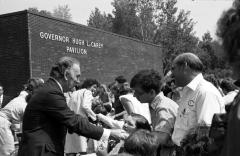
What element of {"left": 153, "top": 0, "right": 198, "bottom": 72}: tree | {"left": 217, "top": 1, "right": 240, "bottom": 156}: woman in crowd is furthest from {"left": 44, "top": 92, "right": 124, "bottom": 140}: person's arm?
{"left": 153, "top": 0, "right": 198, "bottom": 72}: tree

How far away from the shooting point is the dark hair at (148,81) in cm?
364

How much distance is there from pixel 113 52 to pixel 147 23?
2910 cm

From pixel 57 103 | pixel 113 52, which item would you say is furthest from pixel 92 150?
pixel 113 52

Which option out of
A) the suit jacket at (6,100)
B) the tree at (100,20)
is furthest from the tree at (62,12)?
the suit jacket at (6,100)

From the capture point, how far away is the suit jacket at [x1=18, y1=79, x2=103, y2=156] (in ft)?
11.9

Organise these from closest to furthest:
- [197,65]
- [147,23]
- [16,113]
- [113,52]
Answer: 1. [197,65]
2. [16,113]
3. [113,52]
4. [147,23]

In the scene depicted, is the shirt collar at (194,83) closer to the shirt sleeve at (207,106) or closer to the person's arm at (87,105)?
the shirt sleeve at (207,106)

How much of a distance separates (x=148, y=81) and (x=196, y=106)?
0.67 metres

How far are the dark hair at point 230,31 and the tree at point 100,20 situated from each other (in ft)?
199

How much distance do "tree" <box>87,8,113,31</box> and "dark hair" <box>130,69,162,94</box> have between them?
2294 inches

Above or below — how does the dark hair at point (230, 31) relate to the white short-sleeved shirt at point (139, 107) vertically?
above

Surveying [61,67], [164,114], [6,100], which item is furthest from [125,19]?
[164,114]

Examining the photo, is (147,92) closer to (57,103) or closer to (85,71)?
(57,103)

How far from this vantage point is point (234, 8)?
141 centimetres
